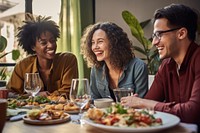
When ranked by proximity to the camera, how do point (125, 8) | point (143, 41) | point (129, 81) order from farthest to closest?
point (125, 8) → point (143, 41) → point (129, 81)

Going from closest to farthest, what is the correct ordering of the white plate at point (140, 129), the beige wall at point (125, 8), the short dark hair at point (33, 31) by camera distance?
the white plate at point (140, 129) < the short dark hair at point (33, 31) < the beige wall at point (125, 8)

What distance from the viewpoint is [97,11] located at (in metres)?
4.02

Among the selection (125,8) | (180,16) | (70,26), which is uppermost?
(125,8)

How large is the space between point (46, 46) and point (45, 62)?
0.47 ft

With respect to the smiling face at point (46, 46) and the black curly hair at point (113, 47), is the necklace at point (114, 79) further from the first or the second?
the smiling face at point (46, 46)

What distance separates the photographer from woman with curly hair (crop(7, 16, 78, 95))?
2.34m

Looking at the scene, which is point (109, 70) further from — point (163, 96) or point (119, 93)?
point (119, 93)

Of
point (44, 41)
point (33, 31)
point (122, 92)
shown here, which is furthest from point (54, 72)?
Answer: point (122, 92)

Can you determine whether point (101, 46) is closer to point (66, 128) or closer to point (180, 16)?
point (180, 16)

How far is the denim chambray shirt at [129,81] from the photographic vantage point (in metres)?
2.08

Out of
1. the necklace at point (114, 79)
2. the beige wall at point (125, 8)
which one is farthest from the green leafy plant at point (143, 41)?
the necklace at point (114, 79)

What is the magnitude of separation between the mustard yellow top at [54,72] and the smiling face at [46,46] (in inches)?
3.0

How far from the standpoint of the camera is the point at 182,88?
1644mm

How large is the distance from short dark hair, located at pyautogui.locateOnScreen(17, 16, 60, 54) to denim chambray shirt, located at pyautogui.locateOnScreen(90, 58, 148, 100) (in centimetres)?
57
